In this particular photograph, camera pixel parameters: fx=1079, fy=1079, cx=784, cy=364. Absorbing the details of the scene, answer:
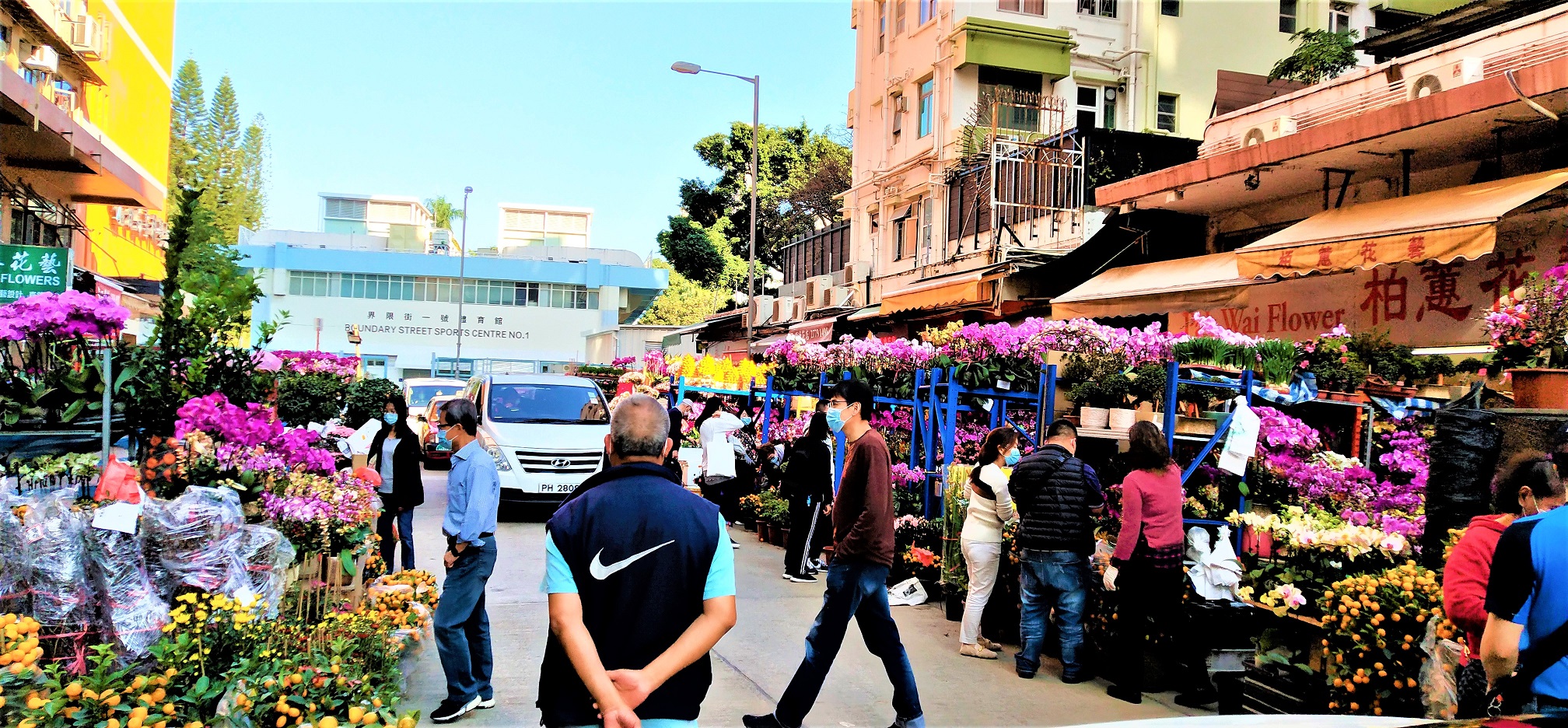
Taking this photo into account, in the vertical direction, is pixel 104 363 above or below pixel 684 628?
above

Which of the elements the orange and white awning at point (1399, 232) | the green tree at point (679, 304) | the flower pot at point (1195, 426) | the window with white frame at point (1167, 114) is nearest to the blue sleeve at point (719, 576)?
the flower pot at point (1195, 426)

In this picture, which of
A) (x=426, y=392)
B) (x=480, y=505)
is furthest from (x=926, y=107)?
(x=480, y=505)

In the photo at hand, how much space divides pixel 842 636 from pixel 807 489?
4.76 m

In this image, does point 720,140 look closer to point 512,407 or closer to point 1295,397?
point 512,407

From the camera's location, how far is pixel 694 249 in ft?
156

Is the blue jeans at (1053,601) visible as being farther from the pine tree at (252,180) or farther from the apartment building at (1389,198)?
the pine tree at (252,180)

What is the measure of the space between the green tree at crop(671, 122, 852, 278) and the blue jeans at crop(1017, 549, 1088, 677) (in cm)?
3890

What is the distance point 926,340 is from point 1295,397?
387 cm

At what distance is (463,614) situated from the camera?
18.9 ft

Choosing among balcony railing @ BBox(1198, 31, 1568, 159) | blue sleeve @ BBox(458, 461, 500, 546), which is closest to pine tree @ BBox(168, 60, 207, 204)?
balcony railing @ BBox(1198, 31, 1568, 159)

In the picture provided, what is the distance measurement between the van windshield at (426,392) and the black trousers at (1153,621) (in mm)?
19375

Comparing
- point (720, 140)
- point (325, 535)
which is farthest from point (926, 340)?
point (720, 140)

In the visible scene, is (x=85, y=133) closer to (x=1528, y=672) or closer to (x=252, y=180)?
(x=1528, y=672)

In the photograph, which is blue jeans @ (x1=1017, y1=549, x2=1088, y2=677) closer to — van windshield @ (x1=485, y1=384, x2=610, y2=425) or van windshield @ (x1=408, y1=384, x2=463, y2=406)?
van windshield @ (x1=485, y1=384, x2=610, y2=425)
